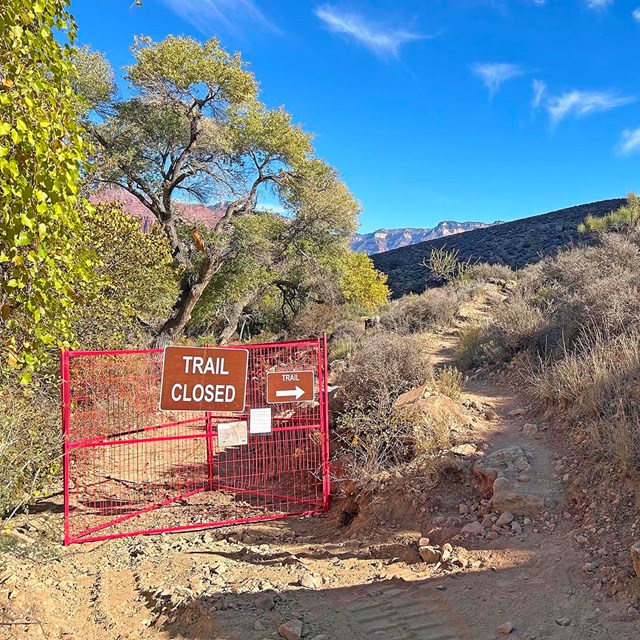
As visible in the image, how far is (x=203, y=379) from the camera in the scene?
18.6ft

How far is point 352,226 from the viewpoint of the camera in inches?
721

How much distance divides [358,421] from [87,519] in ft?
11.5

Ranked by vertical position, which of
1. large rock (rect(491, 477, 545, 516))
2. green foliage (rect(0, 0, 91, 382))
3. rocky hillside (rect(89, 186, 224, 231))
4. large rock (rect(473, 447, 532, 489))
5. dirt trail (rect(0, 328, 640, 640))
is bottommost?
dirt trail (rect(0, 328, 640, 640))

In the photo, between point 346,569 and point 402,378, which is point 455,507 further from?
point 402,378

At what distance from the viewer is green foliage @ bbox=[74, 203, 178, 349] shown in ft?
22.9

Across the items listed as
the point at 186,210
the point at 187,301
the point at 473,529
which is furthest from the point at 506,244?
the point at 473,529

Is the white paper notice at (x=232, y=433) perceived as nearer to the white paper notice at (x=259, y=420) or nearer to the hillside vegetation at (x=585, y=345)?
the white paper notice at (x=259, y=420)

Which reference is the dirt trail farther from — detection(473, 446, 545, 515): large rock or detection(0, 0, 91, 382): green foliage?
detection(0, 0, 91, 382): green foliage

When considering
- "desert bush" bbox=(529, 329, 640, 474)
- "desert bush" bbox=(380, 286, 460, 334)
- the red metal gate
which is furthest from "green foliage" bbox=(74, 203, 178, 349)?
"desert bush" bbox=(380, 286, 460, 334)

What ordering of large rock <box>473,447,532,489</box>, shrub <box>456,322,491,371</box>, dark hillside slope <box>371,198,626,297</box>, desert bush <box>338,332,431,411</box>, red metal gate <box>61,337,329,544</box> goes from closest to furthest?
1. large rock <box>473,447,532,489</box>
2. red metal gate <box>61,337,329,544</box>
3. desert bush <box>338,332,431,411</box>
4. shrub <box>456,322,491,371</box>
5. dark hillside slope <box>371,198,626,297</box>

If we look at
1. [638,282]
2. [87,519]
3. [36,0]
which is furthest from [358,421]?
[638,282]

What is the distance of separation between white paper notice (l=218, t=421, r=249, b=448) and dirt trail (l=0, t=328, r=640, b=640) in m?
1.02

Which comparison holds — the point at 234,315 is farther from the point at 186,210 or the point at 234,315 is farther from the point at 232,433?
the point at 232,433

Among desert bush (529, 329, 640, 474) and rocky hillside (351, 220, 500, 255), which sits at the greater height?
rocky hillside (351, 220, 500, 255)
